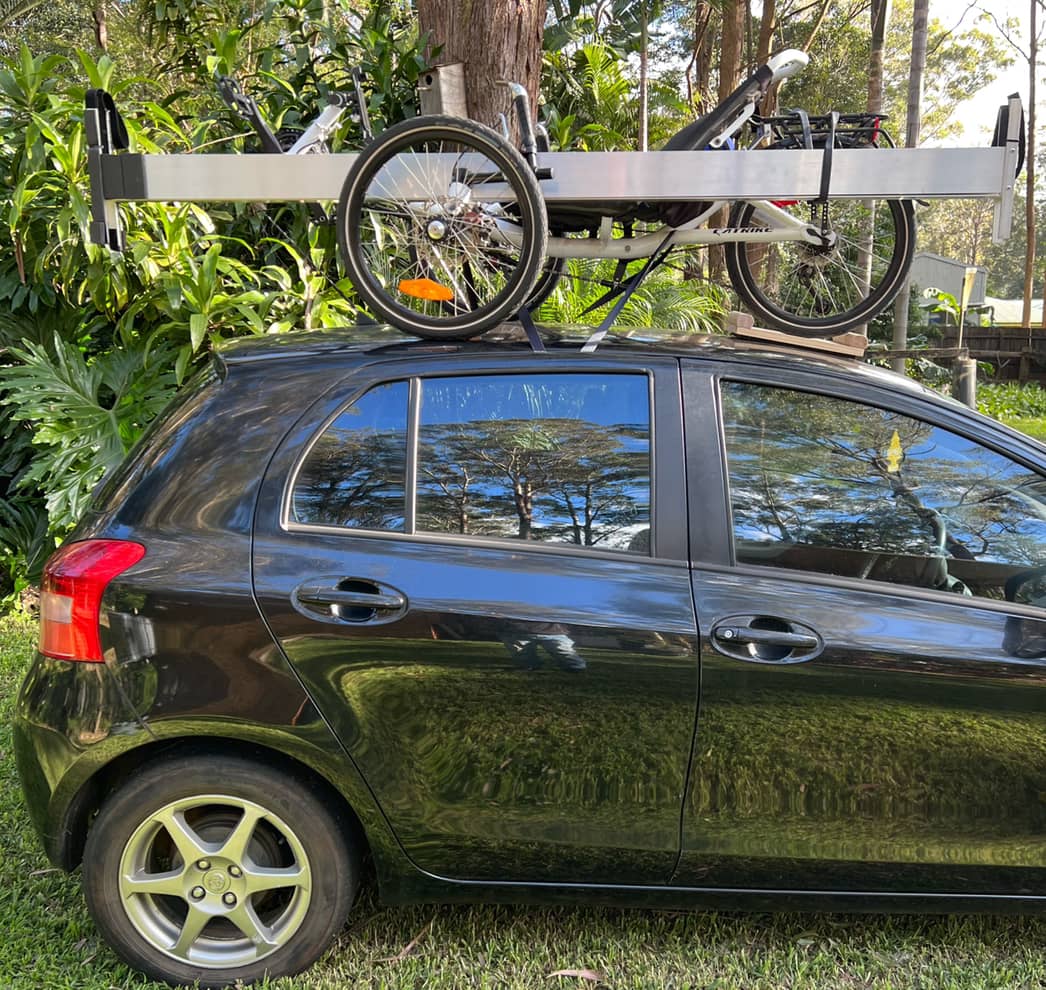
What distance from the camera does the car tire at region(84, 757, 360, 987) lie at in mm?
2111

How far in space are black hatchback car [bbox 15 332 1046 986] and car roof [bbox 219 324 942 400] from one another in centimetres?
2

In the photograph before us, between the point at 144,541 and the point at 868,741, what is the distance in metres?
1.79

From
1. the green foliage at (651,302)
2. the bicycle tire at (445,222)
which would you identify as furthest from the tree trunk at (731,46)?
the bicycle tire at (445,222)

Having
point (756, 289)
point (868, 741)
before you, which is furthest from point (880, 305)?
point (868, 741)

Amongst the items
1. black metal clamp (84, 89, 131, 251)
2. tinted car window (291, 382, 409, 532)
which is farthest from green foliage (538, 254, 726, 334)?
tinted car window (291, 382, 409, 532)

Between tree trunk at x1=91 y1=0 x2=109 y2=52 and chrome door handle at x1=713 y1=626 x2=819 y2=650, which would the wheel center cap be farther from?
tree trunk at x1=91 y1=0 x2=109 y2=52

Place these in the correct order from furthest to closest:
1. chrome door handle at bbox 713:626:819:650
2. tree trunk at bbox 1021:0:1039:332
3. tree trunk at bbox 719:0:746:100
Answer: tree trunk at bbox 1021:0:1039:332
tree trunk at bbox 719:0:746:100
chrome door handle at bbox 713:626:819:650

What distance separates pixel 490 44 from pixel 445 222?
2870 millimetres

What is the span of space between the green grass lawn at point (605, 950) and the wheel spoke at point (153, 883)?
0.91 ft

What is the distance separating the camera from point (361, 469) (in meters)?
2.18

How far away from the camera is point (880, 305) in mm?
3043

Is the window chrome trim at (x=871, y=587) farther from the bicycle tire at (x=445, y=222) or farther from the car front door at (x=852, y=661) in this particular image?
the bicycle tire at (x=445, y=222)

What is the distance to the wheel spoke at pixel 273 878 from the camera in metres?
2.16

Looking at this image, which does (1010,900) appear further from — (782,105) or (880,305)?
Answer: (782,105)
